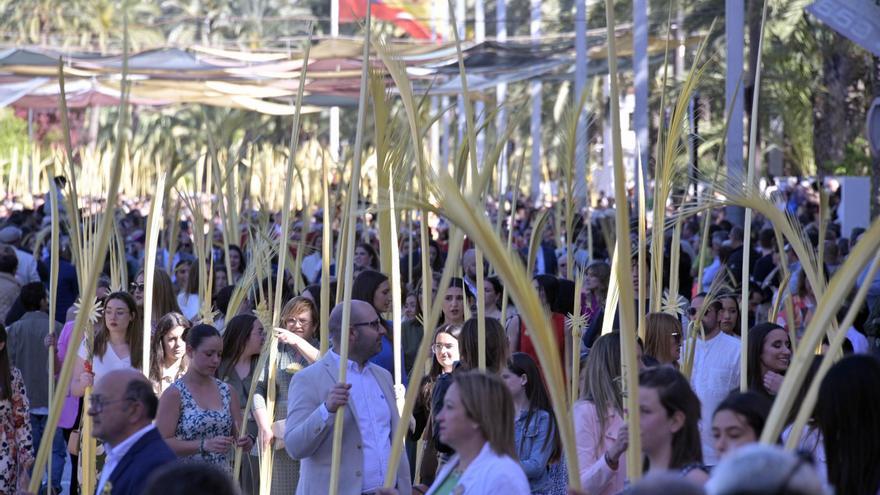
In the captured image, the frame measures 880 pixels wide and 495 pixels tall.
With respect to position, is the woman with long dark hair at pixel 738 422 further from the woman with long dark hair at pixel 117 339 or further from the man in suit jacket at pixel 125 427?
the woman with long dark hair at pixel 117 339

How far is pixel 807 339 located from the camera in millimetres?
4109

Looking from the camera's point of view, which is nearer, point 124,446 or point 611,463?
point 124,446

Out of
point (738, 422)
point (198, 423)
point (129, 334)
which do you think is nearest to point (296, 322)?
point (129, 334)

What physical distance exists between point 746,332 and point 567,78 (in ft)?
79.7

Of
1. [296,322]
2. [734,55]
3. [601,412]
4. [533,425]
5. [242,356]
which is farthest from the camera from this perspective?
[734,55]

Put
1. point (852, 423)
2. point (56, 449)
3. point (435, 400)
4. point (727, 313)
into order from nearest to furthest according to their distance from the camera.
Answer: point (852, 423)
point (435, 400)
point (727, 313)
point (56, 449)

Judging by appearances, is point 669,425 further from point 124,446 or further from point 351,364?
point 351,364

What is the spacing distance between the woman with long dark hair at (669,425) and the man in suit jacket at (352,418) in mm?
2047

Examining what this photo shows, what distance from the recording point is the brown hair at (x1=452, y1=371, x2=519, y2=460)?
14.7ft

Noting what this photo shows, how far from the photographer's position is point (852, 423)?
4.02 meters

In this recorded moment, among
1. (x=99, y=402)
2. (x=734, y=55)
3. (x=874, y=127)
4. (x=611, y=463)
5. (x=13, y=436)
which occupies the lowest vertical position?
(x=13, y=436)

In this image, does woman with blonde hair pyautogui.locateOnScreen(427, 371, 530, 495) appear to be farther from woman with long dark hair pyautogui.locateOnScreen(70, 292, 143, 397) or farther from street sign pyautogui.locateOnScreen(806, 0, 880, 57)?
street sign pyautogui.locateOnScreen(806, 0, 880, 57)

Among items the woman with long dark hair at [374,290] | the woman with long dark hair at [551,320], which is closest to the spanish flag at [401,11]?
the woman with long dark hair at [551,320]

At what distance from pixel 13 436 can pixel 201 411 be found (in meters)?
0.98
